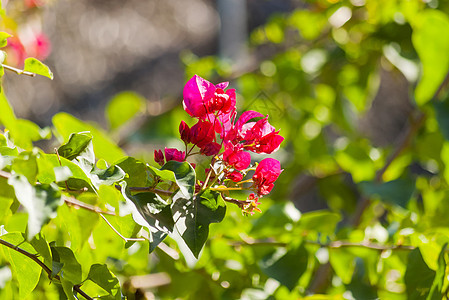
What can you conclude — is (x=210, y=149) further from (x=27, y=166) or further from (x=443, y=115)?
(x=443, y=115)

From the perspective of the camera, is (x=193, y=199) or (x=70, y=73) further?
(x=70, y=73)

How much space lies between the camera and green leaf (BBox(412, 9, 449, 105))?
0.75m

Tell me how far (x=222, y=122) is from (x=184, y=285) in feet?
0.83

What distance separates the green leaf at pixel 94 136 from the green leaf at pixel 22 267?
15cm

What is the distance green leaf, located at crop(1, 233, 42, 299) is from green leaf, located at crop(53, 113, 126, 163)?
0.15 meters

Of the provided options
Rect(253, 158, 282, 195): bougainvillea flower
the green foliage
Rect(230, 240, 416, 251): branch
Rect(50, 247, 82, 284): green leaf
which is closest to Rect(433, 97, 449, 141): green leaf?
the green foliage

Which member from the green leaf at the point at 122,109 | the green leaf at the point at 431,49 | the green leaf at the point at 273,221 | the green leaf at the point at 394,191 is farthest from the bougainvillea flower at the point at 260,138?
the green leaf at the point at 122,109

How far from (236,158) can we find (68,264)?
134mm

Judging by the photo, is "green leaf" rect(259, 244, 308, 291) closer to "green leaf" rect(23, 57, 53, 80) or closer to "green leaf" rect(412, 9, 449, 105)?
"green leaf" rect(23, 57, 53, 80)

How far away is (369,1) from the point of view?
0.92 metres

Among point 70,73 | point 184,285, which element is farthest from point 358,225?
point 70,73

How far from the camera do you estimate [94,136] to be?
1.79 ft

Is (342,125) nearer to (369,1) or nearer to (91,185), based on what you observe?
(369,1)

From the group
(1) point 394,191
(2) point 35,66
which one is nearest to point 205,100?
(2) point 35,66
